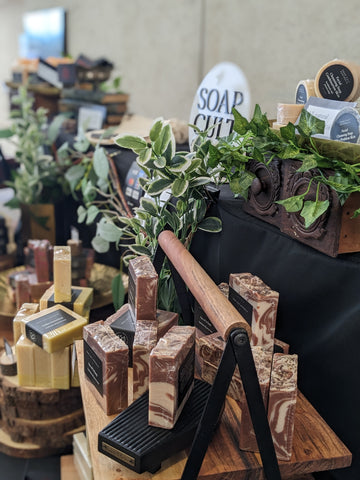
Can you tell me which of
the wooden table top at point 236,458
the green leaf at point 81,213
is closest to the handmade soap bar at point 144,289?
the wooden table top at point 236,458

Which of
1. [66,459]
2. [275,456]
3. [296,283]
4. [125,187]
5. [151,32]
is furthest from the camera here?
[151,32]

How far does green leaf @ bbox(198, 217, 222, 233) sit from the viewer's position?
4.18ft

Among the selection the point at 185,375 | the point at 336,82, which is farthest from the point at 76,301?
the point at 336,82

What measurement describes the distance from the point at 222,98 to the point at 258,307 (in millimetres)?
754

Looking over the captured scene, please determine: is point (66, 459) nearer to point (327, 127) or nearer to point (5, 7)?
point (327, 127)

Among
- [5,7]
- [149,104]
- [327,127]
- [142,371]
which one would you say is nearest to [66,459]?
[142,371]

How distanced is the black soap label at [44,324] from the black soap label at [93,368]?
36 cm

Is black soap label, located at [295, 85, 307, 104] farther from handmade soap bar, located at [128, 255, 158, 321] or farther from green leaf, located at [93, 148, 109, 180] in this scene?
green leaf, located at [93, 148, 109, 180]

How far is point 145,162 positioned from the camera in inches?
46.4

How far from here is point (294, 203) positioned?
0.99 m

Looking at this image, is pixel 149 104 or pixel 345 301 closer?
pixel 345 301

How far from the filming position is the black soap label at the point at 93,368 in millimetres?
1025

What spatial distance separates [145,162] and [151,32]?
4.00 m

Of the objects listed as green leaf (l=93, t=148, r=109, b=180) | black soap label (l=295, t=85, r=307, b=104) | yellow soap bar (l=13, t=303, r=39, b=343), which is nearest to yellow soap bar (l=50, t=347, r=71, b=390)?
yellow soap bar (l=13, t=303, r=39, b=343)
